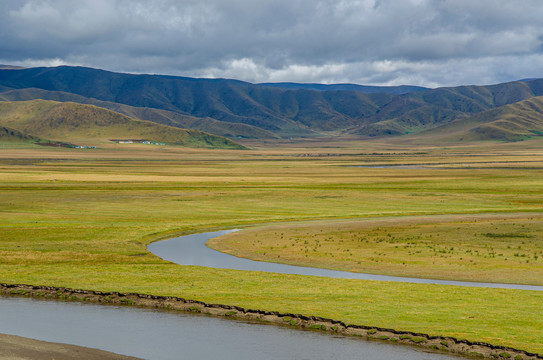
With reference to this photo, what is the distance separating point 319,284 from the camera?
3684 cm

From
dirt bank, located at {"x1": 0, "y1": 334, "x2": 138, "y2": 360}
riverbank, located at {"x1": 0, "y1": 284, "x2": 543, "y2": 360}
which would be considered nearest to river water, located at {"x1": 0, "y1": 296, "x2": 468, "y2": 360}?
riverbank, located at {"x1": 0, "y1": 284, "x2": 543, "y2": 360}

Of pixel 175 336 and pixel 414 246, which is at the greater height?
pixel 175 336

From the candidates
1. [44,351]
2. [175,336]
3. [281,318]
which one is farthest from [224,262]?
[44,351]

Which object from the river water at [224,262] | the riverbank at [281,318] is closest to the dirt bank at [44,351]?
the riverbank at [281,318]

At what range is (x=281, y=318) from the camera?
29.3 metres

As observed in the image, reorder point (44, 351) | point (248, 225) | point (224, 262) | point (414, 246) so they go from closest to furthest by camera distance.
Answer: point (44, 351) < point (224, 262) < point (414, 246) < point (248, 225)

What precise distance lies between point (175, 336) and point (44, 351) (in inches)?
222

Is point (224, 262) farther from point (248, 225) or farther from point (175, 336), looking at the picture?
point (248, 225)

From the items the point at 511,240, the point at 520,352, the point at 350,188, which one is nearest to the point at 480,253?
the point at 511,240

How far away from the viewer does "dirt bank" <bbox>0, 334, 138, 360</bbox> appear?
23.3 m

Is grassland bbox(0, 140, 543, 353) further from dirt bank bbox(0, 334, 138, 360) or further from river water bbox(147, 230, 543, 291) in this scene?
dirt bank bbox(0, 334, 138, 360)

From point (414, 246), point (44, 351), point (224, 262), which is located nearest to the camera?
point (44, 351)

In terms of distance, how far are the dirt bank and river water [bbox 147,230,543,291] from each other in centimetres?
2015

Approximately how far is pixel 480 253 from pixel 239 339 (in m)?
28.7
